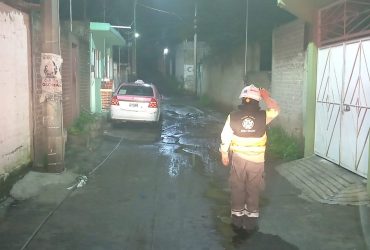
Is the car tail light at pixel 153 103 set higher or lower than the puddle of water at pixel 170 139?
higher

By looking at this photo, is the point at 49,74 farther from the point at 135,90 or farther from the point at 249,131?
the point at 135,90

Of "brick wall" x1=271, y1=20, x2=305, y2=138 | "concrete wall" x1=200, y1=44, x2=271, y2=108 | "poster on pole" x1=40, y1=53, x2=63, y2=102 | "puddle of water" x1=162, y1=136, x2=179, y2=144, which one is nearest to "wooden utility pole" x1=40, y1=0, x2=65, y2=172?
"poster on pole" x1=40, y1=53, x2=63, y2=102

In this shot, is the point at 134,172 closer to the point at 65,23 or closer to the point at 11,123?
the point at 11,123

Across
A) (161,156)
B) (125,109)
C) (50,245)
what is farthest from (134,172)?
(125,109)

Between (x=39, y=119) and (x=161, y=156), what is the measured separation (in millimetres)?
3216

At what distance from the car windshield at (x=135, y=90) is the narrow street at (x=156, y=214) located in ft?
20.2

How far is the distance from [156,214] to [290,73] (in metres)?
6.97

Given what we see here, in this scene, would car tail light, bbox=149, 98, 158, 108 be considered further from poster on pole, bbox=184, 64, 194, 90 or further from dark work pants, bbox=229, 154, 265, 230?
poster on pole, bbox=184, 64, 194, 90

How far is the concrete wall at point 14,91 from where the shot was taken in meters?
7.30

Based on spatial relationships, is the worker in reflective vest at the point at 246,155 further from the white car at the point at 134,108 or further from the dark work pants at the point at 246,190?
the white car at the point at 134,108

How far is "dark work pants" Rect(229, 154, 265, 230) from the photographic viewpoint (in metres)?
5.97

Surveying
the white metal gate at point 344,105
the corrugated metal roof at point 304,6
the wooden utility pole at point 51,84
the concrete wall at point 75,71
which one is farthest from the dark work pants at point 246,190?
the concrete wall at point 75,71

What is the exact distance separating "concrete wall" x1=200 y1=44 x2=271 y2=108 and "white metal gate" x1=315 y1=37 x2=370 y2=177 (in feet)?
22.6

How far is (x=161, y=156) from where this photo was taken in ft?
36.9
